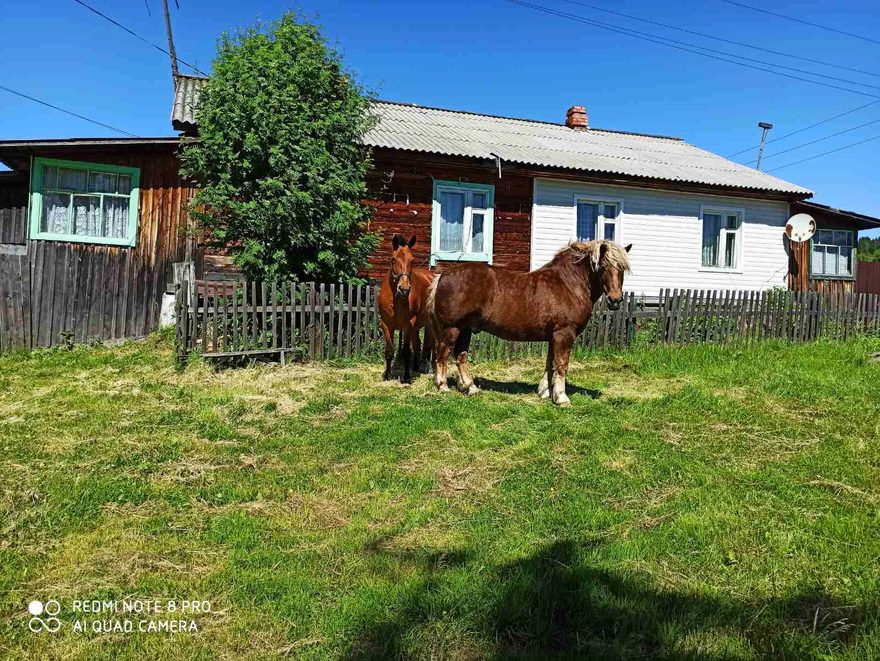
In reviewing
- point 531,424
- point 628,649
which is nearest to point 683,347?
point 531,424

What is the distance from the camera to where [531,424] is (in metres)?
5.90

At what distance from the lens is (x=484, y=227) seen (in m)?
14.1

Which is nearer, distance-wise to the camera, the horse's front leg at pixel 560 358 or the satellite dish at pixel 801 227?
the horse's front leg at pixel 560 358

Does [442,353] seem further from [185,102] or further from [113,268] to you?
[185,102]

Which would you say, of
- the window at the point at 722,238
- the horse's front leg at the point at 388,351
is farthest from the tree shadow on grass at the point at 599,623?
the window at the point at 722,238

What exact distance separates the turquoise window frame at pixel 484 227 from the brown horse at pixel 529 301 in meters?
6.31

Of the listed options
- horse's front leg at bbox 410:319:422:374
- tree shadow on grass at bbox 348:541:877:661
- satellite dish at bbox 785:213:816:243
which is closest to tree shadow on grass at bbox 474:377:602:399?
horse's front leg at bbox 410:319:422:374

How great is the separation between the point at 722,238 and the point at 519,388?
37.0 feet

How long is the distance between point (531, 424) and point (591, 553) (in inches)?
108

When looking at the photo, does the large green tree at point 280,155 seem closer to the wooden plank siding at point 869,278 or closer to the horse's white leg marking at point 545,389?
the horse's white leg marking at point 545,389

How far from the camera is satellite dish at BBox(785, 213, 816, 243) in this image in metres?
16.4

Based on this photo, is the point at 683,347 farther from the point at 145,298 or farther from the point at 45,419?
the point at 145,298

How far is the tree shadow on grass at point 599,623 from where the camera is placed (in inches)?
93.3

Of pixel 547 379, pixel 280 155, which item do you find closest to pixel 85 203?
pixel 280 155
